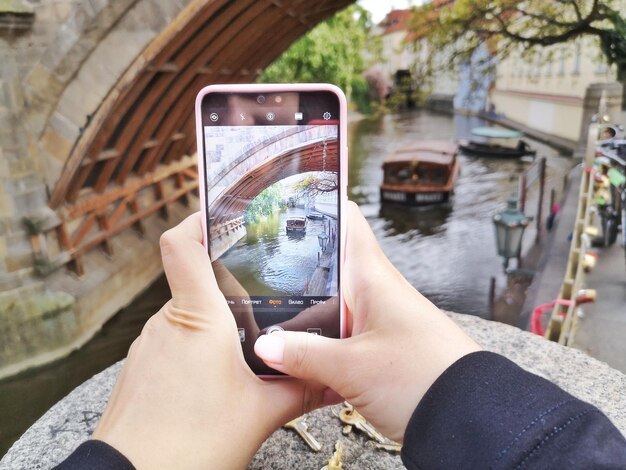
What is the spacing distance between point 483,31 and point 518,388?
946cm

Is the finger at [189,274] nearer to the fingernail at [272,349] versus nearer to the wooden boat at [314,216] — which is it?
the fingernail at [272,349]

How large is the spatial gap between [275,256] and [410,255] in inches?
436

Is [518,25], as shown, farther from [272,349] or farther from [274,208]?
[272,349]

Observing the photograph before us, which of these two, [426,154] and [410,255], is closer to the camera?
[410,255]

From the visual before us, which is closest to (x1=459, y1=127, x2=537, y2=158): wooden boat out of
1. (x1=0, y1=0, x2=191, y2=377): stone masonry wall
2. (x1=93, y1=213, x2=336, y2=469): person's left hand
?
(x1=0, y1=0, x2=191, y2=377): stone masonry wall

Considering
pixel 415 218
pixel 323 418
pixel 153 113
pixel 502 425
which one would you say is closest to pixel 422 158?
pixel 415 218

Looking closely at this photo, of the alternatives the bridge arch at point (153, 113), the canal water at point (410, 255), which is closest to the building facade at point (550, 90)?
the canal water at point (410, 255)

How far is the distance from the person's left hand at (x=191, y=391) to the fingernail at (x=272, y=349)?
5cm

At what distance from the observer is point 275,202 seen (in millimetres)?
1430

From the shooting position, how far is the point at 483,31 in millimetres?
9297

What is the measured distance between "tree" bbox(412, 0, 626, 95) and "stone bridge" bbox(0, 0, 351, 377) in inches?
91.7

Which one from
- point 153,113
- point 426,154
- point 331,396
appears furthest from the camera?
point 426,154

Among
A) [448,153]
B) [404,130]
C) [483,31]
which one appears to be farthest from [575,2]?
[404,130]

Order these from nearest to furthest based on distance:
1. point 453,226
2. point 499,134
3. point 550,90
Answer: point 453,226 → point 550,90 → point 499,134
